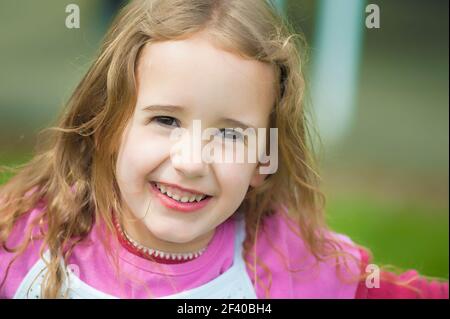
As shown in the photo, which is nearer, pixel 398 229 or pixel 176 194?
pixel 176 194

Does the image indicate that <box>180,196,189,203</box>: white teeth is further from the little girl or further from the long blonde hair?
the long blonde hair

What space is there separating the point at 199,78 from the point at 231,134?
0.12 meters

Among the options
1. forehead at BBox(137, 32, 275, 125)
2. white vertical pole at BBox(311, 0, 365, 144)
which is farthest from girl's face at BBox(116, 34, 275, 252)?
white vertical pole at BBox(311, 0, 365, 144)

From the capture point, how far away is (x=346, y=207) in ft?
6.45

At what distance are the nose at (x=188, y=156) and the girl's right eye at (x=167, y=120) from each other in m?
0.03

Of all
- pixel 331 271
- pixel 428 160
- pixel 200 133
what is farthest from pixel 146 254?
pixel 428 160

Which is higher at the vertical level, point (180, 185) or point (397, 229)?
point (180, 185)

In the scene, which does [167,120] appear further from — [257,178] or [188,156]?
[257,178]

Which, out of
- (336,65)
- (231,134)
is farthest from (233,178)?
(336,65)

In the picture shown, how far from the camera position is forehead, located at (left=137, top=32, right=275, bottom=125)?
97 cm

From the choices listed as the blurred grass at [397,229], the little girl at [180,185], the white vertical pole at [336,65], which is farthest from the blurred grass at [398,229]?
the little girl at [180,185]

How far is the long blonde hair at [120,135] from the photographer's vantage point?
102 centimetres

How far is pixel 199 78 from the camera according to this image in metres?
0.97

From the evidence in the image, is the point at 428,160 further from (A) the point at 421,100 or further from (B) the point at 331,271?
(B) the point at 331,271
